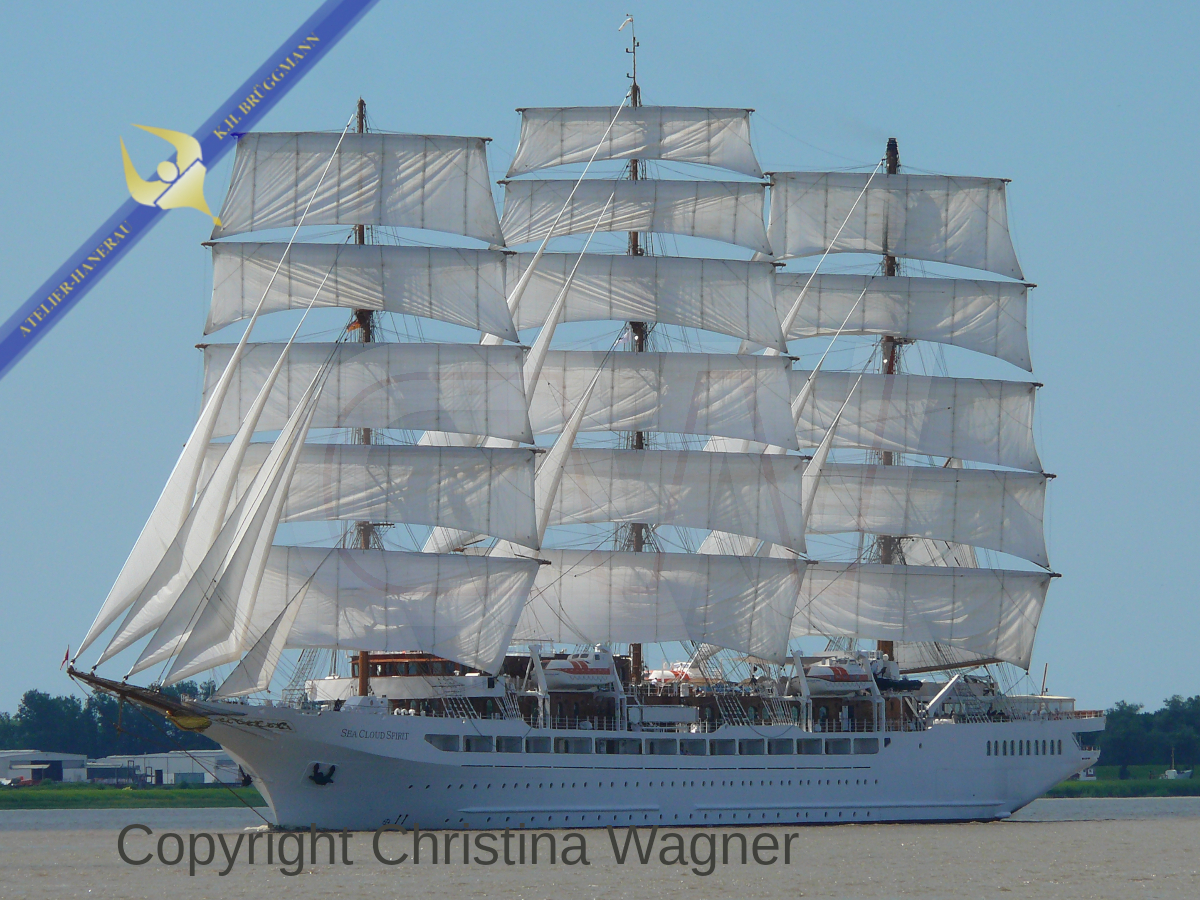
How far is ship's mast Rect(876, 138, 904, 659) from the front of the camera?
71.2m

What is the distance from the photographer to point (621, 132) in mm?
66812

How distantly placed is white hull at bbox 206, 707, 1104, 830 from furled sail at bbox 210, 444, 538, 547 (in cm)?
677

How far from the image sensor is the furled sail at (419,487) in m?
57.6

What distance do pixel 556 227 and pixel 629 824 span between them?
21104 mm

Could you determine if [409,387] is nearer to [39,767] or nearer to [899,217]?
[899,217]

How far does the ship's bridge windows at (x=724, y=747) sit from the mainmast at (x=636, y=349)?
12.0 feet

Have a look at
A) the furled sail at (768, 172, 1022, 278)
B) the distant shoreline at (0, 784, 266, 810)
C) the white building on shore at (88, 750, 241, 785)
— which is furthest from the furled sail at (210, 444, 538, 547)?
the white building on shore at (88, 750, 241, 785)

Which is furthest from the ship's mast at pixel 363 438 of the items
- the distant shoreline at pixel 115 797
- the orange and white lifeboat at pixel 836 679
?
the distant shoreline at pixel 115 797

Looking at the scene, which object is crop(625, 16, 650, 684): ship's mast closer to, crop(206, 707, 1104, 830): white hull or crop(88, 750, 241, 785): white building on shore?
crop(206, 707, 1104, 830): white hull

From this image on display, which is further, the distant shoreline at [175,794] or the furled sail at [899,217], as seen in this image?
the distant shoreline at [175,794]

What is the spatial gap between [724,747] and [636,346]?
1450cm

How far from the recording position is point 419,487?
58062 mm

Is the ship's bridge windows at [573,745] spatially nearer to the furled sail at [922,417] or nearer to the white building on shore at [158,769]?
the furled sail at [922,417]

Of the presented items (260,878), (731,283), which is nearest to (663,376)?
(731,283)
